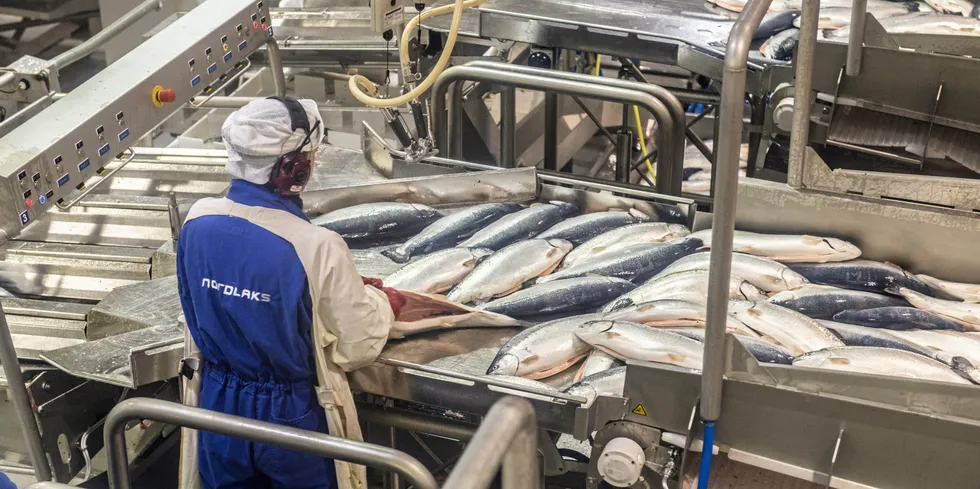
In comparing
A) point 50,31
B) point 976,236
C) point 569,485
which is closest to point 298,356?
point 569,485

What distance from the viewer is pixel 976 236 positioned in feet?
8.89

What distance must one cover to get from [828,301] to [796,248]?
0.87 ft

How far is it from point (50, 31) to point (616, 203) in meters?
8.52

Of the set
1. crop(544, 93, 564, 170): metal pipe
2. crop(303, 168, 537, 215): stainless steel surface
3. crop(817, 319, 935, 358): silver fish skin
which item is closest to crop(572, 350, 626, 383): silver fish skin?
crop(817, 319, 935, 358): silver fish skin

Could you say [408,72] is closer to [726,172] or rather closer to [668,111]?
[668,111]

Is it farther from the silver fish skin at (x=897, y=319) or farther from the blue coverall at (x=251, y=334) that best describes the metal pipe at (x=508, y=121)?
the silver fish skin at (x=897, y=319)

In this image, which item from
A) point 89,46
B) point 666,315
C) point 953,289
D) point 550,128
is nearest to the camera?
point 666,315

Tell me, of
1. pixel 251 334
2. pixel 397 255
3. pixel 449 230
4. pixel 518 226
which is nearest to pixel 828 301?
pixel 518 226

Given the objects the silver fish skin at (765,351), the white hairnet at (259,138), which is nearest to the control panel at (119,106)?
the white hairnet at (259,138)

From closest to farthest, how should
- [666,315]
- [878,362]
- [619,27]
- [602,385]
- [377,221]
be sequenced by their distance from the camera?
1. [878,362]
2. [602,385]
3. [666,315]
4. [377,221]
5. [619,27]

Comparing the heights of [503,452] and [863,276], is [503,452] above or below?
above

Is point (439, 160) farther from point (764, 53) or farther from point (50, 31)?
point (50, 31)

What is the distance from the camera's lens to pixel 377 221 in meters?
3.33

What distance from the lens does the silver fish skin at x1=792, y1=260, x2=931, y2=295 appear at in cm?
273
